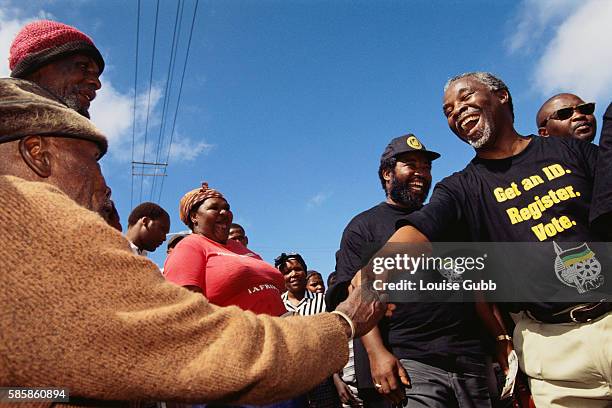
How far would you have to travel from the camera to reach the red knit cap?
277 cm

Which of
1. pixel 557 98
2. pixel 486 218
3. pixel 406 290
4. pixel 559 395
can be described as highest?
pixel 557 98

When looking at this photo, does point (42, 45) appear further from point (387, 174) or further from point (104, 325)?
point (387, 174)

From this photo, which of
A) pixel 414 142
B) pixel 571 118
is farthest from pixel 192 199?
pixel 571 118

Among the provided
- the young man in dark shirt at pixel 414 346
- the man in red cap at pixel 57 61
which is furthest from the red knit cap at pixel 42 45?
the young man in dark shirt at pixel 414 346

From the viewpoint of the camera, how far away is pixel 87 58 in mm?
2924

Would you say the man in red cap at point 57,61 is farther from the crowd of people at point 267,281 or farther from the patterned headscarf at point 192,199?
the patterned headscarf at point 192,199

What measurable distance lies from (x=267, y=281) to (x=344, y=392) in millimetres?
2353

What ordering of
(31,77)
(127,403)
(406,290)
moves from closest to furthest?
(127,403), (31,77), (406,290)

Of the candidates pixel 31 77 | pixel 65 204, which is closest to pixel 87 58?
pixel 31 77

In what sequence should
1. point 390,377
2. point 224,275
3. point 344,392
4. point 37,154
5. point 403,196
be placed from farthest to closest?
1. point 344,392
2. point 403,196
3. point 224,275
4. point 390,377
5. point 37,154

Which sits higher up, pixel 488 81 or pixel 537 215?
pixel 488 81

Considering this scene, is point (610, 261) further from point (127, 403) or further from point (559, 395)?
point (127, 403)

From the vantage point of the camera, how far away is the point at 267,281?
3.49m

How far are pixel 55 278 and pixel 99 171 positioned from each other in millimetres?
595
